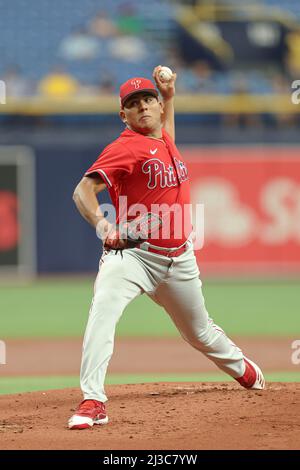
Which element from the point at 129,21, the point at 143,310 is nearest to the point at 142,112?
the point at 143,310

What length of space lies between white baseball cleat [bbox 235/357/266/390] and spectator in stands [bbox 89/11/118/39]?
12170mm

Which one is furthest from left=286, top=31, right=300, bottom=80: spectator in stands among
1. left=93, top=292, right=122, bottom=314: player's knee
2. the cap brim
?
left=93, top=292, right=122, bottom=314: player's knee

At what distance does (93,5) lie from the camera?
1794cm

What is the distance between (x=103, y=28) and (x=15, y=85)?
245cm

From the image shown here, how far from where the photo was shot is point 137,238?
16.1 feet

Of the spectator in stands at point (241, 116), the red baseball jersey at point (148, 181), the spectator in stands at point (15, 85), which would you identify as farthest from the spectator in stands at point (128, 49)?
the red baseball jersey at point (148, 181)

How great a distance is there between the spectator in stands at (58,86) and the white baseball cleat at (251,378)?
1034 cm

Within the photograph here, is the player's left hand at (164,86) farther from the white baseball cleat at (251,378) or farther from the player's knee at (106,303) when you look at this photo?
the white baseball cleat at (251,378)

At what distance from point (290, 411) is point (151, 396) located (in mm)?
948

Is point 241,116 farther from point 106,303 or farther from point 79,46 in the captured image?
point 106,303

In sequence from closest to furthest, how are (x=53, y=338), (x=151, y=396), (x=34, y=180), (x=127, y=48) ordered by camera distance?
1. (x=151, y=396)
2. (x=53, y=338)
3. (x=34, y=180)
4. (x=127, y=48)

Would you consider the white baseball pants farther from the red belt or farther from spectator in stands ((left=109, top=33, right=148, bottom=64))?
spectator in stands ((left=109, top=33, right=148, bottom=64))
